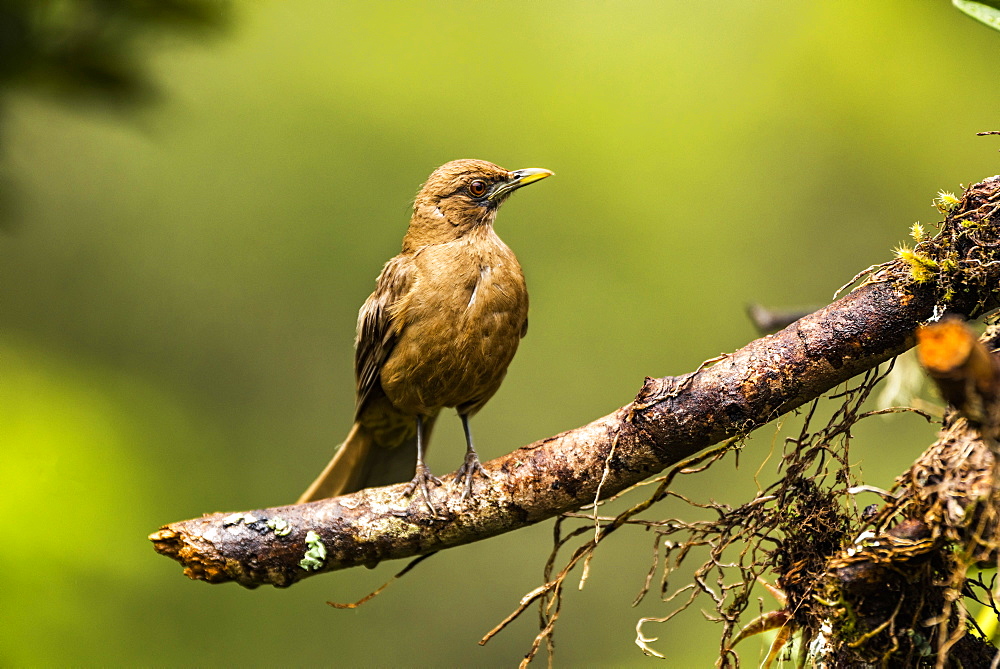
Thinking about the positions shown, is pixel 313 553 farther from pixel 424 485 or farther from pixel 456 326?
pixel 456 326

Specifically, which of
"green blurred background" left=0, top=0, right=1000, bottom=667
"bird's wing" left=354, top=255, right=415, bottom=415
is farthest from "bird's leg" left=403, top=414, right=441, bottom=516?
"green blurred background" left=0, top=0, right=1000, bottom=667

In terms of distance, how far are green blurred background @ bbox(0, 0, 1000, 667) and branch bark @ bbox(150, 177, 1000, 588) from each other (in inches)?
122

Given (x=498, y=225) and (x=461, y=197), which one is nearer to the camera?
(x=461, y=197)

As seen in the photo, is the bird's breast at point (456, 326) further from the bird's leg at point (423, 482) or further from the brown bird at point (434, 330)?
the bird's leg at point (423, 482)

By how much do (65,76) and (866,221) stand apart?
18.0ft

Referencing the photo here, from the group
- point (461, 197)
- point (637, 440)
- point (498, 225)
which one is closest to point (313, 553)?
point (637, 440)

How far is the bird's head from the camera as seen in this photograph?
371cm

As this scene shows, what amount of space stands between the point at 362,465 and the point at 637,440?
1.73 metres

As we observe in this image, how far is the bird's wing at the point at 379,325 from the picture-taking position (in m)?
3.47

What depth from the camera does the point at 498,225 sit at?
21.6ft

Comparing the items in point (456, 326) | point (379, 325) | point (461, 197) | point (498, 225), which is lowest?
point (456, 326)

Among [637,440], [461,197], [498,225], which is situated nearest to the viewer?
[637,440]

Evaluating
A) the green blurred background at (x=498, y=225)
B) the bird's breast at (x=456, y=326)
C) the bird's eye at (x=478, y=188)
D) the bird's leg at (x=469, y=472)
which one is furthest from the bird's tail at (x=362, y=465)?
the green blurred background at (x=498, y=225)

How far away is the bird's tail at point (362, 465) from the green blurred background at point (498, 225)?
83.1 inches
